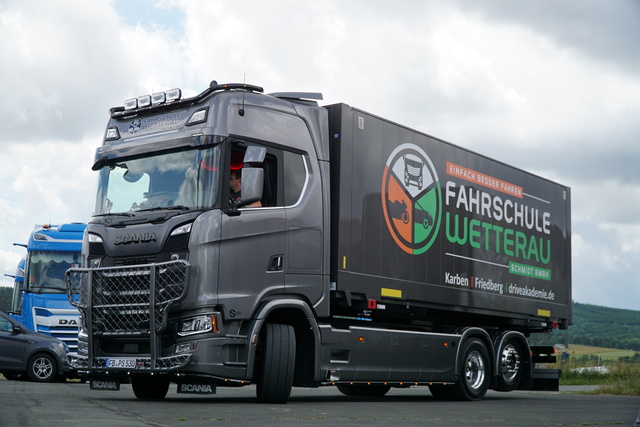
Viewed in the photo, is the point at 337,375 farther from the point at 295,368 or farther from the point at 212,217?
the point at 212,217

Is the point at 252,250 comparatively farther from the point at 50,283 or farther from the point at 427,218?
the point at 50,283

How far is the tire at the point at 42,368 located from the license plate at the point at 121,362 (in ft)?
30.3

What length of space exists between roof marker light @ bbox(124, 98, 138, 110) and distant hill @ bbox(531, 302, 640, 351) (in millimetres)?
77193

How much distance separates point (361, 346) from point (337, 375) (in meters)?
0.68

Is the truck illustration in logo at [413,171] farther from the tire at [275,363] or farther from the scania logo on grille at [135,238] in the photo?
the scania logo on grille at [135,238]

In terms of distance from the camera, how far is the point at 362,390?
15453mm

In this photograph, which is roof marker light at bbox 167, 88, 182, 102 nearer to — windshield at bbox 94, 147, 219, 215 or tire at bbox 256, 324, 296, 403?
windshield at bbox 94, 147, 219, 215

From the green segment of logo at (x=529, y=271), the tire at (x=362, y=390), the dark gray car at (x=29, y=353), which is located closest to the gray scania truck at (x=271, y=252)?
the green segment of logo at (x=529, y=271)

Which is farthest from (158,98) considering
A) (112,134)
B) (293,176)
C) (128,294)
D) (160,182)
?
(128,294)

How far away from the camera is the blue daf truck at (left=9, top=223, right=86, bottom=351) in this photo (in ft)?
65.4

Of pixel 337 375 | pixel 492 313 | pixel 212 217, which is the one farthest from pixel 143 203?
pixel 492 313

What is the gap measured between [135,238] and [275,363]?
223 centimetres

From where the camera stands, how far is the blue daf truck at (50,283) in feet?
65.4

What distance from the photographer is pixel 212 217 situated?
10367 millimetres
